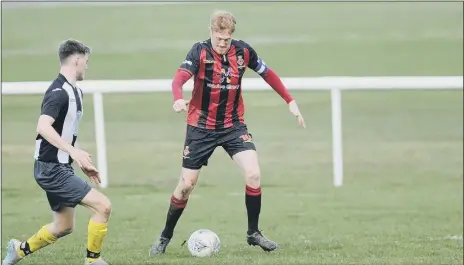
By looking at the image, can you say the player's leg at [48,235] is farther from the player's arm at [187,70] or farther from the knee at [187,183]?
the player's arm at [187,70]

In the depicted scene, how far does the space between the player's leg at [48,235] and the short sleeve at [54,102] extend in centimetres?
72

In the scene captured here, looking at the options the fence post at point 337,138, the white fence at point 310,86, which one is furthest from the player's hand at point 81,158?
the fence post at point 337,138

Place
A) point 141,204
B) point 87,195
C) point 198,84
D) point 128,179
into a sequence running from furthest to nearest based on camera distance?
point 128,179 < point 141,204 < point 198,84 < point 87,195

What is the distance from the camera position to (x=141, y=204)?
12070 millimetres

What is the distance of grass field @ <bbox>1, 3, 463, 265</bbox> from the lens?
9781 mm

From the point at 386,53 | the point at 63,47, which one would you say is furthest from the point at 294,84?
the point at 386,53

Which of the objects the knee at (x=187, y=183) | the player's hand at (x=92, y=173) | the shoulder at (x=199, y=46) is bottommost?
the knee at (x=187, y=183)

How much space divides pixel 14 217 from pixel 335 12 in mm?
23378

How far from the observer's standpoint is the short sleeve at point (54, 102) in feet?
24.1

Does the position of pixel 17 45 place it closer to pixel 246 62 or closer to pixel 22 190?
pixel 22 190

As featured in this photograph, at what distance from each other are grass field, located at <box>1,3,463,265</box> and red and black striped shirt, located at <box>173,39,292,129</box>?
1104mm

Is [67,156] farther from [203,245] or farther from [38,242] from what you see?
[203,245]

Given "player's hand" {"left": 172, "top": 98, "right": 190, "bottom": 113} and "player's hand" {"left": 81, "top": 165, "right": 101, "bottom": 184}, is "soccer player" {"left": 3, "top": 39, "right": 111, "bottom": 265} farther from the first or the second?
"player's hand" {"left": 172, "top": 98, "right": 190, "bottom": 113}

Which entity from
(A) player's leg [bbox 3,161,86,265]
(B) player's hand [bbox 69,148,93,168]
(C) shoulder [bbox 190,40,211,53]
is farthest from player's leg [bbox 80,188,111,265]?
(C) shoulder [bbox 190,40,211,53]
